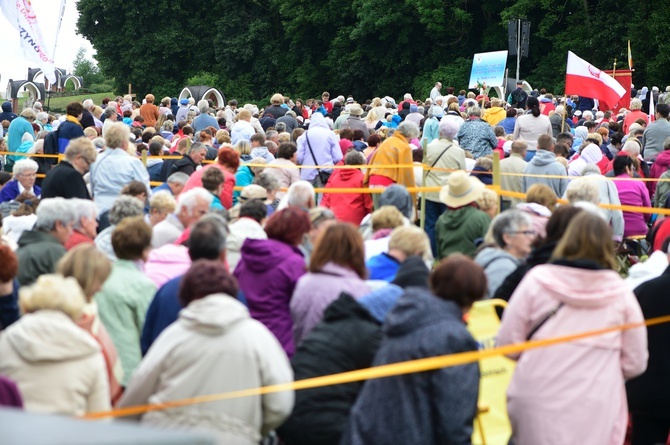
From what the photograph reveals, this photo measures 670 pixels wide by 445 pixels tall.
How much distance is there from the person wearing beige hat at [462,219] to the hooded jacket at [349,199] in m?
3.13

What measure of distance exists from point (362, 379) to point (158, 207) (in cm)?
405

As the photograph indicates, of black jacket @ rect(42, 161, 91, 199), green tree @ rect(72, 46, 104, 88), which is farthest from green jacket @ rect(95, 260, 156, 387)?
green tree @ rect(72, 46, 104, 88)

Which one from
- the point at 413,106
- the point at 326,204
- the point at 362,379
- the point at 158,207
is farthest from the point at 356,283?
the point at 413,106

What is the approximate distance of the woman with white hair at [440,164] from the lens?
514 inches

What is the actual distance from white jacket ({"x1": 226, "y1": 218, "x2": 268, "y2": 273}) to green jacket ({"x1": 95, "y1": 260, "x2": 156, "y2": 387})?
49.1 inches

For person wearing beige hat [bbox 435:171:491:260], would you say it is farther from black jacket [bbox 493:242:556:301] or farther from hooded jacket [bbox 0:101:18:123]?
hooded jacket [bbox 0:101:18:123]

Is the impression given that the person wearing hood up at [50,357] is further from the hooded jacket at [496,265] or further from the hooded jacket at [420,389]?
the hooded jacket at [496,265]

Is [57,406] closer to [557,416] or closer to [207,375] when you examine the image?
[207,375]

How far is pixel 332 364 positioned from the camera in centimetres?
522

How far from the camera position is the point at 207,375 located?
186 inches

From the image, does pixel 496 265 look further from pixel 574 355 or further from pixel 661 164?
pixel 661 164

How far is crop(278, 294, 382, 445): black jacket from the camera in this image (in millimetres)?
5199

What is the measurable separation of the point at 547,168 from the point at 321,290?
738 centimetres

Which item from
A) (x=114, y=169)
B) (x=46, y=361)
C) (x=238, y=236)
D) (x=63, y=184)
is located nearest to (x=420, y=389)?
(x=46, y=361)
